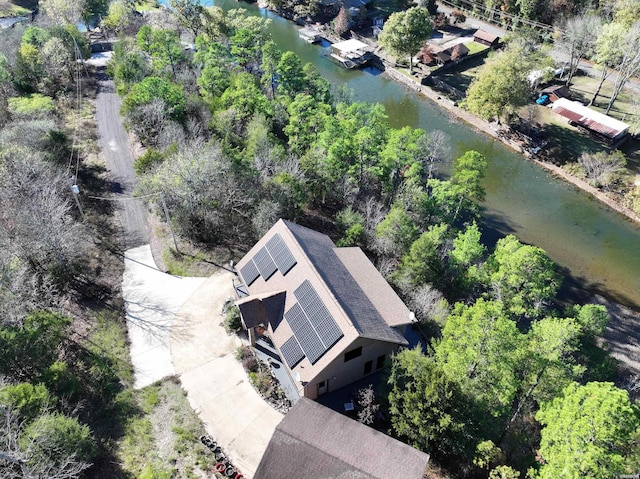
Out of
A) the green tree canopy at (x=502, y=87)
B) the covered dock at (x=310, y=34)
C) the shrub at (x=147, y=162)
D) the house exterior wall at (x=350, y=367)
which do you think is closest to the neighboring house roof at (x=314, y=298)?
the house exterior wall at (x=350, y=367)

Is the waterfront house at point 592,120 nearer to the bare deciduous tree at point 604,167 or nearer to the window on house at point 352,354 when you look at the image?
the bare deciduous tree at point 604,167

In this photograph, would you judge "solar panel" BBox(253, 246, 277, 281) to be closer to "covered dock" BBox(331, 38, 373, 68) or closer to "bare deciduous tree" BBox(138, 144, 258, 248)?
"bare deciduous tree" BBox(138, 144, 258, 248)

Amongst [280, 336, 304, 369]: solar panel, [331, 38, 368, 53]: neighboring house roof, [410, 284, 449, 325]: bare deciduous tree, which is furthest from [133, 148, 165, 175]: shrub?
[331, 38, 368, 53]: neighboring house roof

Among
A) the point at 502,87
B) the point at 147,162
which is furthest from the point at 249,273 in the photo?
the point at 502,87

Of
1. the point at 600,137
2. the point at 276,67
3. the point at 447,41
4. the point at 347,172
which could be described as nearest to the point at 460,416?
the point at 347,172

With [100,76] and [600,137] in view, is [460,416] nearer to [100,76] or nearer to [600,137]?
[600,137]

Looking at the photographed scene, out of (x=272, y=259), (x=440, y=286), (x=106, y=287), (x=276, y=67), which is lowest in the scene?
(x=106, y=287)
